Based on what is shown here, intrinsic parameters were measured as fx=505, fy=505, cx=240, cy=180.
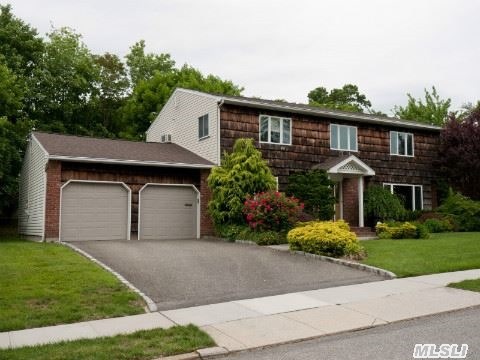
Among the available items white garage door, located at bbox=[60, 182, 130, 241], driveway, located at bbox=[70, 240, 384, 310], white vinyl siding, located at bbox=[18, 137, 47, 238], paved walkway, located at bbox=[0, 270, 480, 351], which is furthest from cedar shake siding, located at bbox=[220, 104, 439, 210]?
paved walkway, located at bbox=[0, 270, 480, 351]

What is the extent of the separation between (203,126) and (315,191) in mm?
5610

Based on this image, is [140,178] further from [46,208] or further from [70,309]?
[70,309]

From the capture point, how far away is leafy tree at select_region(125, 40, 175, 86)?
45531mm

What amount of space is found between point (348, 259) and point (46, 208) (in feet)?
34.9

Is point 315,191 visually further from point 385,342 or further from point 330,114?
point 385,342

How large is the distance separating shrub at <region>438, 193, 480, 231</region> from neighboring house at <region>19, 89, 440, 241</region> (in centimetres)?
199

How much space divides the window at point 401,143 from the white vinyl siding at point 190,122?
973 centimetres

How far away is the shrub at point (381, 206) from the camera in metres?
23.2

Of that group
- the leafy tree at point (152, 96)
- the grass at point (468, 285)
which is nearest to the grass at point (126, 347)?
the grass at point (468, 285)

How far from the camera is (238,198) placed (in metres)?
18.6

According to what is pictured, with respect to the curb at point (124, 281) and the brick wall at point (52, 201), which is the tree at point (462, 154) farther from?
the curb at point (124, 281)

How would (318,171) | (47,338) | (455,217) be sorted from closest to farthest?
(47,338) < (318,171) < (455,217)

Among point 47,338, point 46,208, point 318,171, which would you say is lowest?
point 47,338

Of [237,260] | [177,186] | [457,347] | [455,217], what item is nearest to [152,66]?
[177,186]
